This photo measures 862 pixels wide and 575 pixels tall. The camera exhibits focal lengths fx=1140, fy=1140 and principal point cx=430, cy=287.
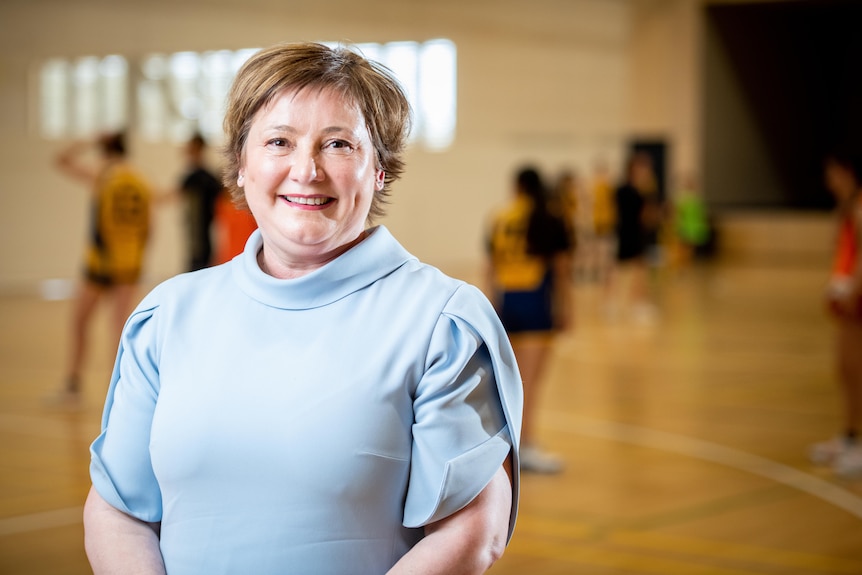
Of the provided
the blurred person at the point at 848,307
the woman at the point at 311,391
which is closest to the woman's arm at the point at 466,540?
the woman at the point at 311,391

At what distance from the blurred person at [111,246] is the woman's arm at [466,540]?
6.88 metres

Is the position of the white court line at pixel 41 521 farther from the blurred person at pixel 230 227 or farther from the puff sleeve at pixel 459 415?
the puff sleeve at pixel 459 415

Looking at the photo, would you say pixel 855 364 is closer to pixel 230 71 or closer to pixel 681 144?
pixel 230 71

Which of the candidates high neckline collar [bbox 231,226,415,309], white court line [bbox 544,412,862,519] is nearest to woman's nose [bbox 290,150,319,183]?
high neckline collar [bbox 231,226,415,309]

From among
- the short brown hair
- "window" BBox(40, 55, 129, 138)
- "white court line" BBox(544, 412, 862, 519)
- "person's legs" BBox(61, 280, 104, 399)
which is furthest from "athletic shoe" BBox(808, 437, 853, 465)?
"window" BBox(40, 55, 129, 138)

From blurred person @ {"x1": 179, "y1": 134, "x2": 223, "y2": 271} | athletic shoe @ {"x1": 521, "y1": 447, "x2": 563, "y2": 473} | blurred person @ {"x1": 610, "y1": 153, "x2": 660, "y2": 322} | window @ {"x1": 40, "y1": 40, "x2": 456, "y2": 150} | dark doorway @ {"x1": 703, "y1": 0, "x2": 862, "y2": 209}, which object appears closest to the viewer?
athletic shoe @ {"x1": 521, "y1": 447, "x2": 563, "y2": 473}

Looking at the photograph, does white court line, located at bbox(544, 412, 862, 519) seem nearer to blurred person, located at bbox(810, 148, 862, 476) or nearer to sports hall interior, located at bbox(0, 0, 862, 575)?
sports hall interior, located at bbox(0, 0, 862, 575)

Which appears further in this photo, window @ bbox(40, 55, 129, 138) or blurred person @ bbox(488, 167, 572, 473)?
window @ bbox(40, 55, 129, 138)

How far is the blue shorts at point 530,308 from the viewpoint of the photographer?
6.43 m

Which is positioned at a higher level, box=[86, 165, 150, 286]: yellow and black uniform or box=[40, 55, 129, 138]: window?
box=[40, 55, 129, 138]: window

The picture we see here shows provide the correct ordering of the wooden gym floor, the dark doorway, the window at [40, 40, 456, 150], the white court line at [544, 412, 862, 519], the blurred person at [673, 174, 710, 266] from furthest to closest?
the dark doorway
the blurred person at [673, 174, 710, 266]
the window at [40, 40, 456, 150]
the white court line at [544, 412, 862, 519]
the wooden gym floor

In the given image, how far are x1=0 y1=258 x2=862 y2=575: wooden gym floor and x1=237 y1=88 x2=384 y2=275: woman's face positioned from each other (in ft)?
10.3

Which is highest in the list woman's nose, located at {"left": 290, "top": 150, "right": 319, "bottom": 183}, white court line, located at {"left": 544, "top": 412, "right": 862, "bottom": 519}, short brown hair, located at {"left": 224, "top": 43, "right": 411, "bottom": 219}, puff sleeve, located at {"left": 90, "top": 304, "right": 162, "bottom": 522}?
short brown hair, located at {"left": 224, "top": 43, "right": 411, "bottom": 219}

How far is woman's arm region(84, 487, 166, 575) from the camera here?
5.04ft
